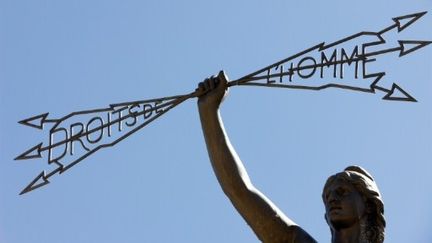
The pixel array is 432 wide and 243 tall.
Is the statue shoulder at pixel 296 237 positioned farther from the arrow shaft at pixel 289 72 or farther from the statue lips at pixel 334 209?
the arrow shaft at pixel 289 72

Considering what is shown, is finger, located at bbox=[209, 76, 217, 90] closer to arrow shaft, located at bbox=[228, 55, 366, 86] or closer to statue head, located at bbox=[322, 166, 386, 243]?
arrow shaft, located at bbox=[228, 55, 366, 86]

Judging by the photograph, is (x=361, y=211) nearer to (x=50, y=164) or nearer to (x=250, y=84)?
(x=250, y=84)

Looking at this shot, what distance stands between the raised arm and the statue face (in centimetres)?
27

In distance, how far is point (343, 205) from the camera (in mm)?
12078

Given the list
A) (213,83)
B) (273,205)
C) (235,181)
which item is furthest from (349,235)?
(213,83)

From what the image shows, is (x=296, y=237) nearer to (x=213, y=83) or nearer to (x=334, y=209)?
(x=334, y=209)

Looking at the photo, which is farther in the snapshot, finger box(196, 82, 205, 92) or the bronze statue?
finger box(196, 82, 205, 92)

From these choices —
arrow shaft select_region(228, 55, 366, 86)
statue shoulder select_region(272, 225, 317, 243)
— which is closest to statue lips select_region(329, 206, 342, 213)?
statue shoulder select_region(272, 225, 317, 243)

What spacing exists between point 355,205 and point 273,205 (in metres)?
0.67

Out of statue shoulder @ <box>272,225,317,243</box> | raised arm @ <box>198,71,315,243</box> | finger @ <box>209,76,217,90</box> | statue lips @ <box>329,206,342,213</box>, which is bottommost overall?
statue shoulder @ <box>272,225,317,243</box>

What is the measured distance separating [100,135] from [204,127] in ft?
3.15

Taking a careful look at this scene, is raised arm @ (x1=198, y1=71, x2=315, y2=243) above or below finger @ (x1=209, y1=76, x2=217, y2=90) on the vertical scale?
below

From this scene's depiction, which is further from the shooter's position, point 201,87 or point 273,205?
point 201,87

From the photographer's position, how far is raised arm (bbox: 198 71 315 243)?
12227 millimetres
